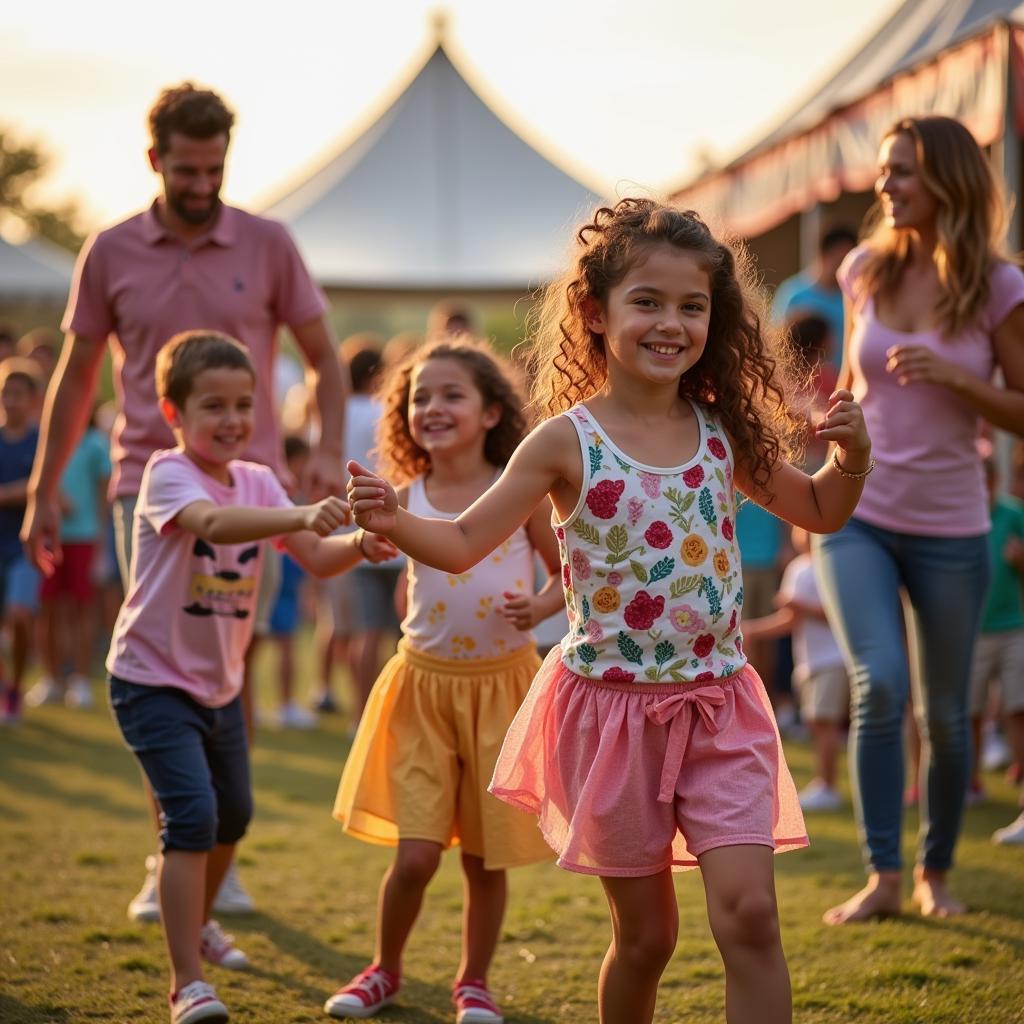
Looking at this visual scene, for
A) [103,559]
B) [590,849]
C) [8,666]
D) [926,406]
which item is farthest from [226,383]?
[8,666]

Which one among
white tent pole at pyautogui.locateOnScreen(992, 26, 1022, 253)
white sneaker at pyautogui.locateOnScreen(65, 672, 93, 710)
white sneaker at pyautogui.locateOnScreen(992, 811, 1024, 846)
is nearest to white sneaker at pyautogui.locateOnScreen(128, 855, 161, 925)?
white sneaker at pyautogui.locateOnScreen(992, 811, 1024, 846)

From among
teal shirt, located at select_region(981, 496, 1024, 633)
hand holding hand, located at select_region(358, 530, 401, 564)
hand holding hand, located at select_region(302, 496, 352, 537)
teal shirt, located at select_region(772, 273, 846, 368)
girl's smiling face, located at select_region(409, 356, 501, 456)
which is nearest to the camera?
hand holding hand, located at select_region(302, 496, 352, 537)

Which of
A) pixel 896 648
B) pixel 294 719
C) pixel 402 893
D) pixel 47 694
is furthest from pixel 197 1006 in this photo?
pixel 47 694

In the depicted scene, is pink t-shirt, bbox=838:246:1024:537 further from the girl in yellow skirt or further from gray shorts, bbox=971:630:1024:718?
gray shorts, bbox=971:630:1024:718

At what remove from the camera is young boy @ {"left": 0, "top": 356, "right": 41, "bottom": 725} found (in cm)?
998

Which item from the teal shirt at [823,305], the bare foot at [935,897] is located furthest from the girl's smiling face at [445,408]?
the teal shirt at [823,305]

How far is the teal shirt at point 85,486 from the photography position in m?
11.0

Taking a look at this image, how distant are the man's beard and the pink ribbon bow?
2.43 metres

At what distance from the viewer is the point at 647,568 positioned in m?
3.27

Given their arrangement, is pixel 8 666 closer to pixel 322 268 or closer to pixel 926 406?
pixel 322 268

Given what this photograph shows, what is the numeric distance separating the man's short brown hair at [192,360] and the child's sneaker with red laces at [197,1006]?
5.16ft

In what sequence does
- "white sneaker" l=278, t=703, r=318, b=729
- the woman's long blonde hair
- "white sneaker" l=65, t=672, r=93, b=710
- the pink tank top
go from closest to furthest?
the pink tank top → the woman's long blonde hair → "white sneaker" l=278, t=703, r=318, b=729 → "white sneaker" l=65, t=672, r=93, b=710

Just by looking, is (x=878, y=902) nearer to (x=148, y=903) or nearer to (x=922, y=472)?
(x=922, y=472)

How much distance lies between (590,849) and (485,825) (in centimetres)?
91
